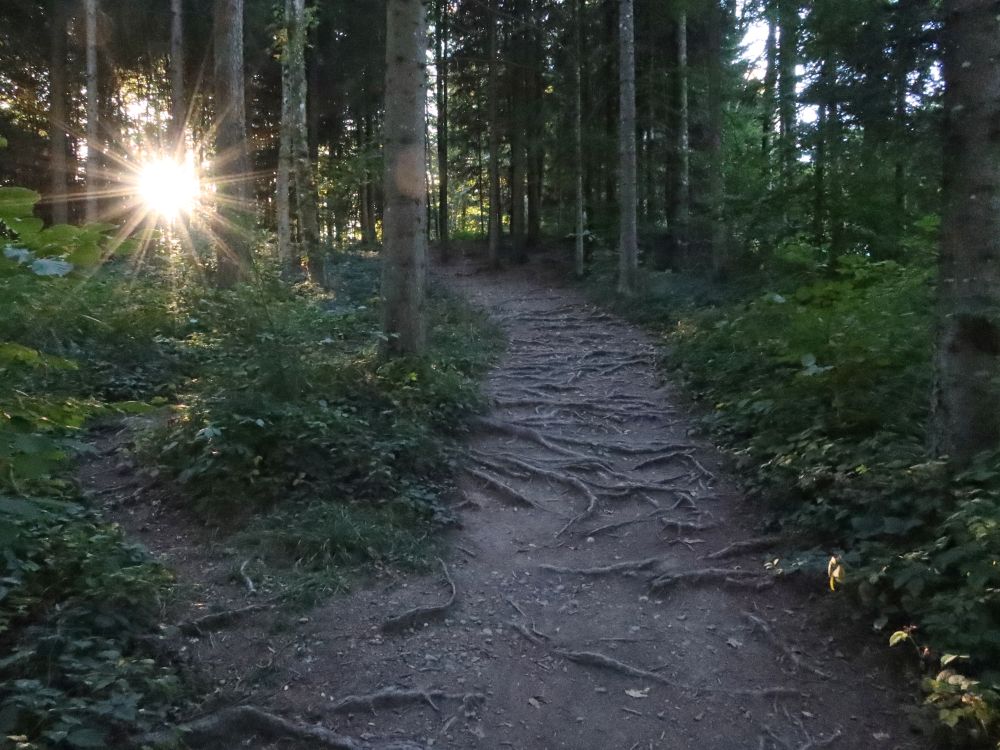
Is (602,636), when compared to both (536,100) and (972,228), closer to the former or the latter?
(972,228)

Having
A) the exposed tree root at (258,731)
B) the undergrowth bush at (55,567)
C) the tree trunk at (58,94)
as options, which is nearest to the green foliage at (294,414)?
the undergrowth bush at (55,567)

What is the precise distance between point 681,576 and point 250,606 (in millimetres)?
3250

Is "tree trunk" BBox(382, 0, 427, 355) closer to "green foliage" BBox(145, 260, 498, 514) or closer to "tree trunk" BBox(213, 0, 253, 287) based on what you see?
"green foliage" BBox(145, 260, 498, 514)

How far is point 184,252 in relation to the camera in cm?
1242

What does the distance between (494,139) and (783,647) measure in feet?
64.8

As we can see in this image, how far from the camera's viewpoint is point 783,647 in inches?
206

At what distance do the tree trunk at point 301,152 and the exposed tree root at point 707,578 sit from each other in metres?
10.6

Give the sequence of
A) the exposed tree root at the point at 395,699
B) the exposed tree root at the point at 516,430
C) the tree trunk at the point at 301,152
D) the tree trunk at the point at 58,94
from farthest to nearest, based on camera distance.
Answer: the tree trunk at the point at 58,94
the tree trunk at the point at 301,152
the exposed tree root at the point at 516,430
the exposed tree root at the point at 395,699

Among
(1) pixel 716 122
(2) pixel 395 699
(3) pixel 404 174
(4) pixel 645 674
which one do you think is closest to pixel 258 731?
(2) pixel 395 699

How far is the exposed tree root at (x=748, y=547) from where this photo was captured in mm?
6387

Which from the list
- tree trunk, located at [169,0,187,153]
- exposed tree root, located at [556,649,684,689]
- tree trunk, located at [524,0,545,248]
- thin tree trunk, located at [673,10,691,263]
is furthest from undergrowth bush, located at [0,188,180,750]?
tree trunk, located at [524,0,545,248]

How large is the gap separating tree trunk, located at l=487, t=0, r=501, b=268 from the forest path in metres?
16.0

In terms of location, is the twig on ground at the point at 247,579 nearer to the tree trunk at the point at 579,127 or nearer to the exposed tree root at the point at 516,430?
the exposed tree root at the point at 516,430

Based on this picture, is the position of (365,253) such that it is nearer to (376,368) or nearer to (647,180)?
(647,180)
